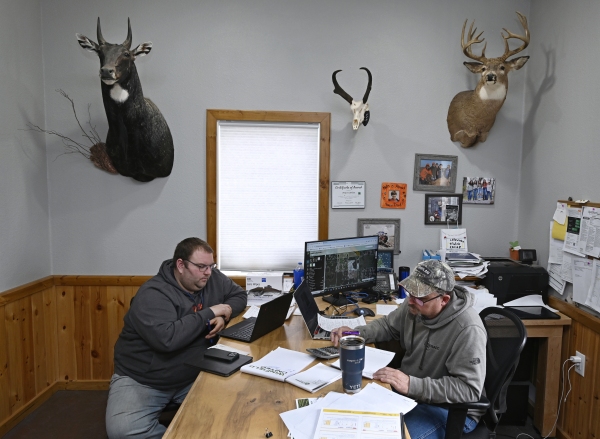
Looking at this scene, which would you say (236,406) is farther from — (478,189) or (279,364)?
(478,189)

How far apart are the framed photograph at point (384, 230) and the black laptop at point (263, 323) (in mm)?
1222

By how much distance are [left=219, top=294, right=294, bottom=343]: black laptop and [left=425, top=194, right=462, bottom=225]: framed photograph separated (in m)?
1.57

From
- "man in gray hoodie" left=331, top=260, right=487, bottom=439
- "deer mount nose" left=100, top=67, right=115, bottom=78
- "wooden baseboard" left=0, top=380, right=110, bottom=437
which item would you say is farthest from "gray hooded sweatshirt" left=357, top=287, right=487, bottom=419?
"wooden baseboard" left=0, top=380, right=110, bottom=437

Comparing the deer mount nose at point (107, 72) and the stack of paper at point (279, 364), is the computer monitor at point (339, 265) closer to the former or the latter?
the stack of paper at point (279, 364)

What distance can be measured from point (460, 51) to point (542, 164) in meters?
1.04

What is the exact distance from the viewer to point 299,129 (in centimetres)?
326

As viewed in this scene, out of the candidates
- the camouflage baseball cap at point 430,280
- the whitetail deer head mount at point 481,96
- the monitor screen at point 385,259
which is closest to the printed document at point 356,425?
the camouflage baseball cap at point 430,280

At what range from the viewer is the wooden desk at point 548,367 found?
8.66 feet

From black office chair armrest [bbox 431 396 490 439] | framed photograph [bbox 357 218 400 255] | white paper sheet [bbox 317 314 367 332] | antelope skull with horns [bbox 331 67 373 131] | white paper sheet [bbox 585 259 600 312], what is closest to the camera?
black office chair armrest [bbox 431 396 490 439]

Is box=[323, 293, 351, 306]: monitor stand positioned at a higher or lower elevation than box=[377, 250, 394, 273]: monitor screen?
lower

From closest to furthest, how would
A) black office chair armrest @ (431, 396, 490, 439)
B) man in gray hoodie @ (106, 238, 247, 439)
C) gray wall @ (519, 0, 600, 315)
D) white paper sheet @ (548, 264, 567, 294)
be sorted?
black office chair armrest @ (431, 396, 490, 439) < man in gray hoodie @ (106, 238, 247, 439) < gray wall @ (519, 0, 600, 315) < white paper sheet @ (548, 264, 567, 294)

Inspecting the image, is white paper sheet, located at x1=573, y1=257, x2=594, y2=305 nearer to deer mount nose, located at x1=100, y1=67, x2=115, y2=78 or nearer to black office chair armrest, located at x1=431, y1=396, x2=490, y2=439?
black office chair armrest, located at x1=431, y1=396, x2=490, y2=439

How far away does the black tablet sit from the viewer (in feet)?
8.73

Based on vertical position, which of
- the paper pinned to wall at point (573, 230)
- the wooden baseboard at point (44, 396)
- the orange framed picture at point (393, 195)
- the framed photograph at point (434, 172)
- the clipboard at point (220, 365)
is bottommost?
the wooden baseboard at point (44, 396)
